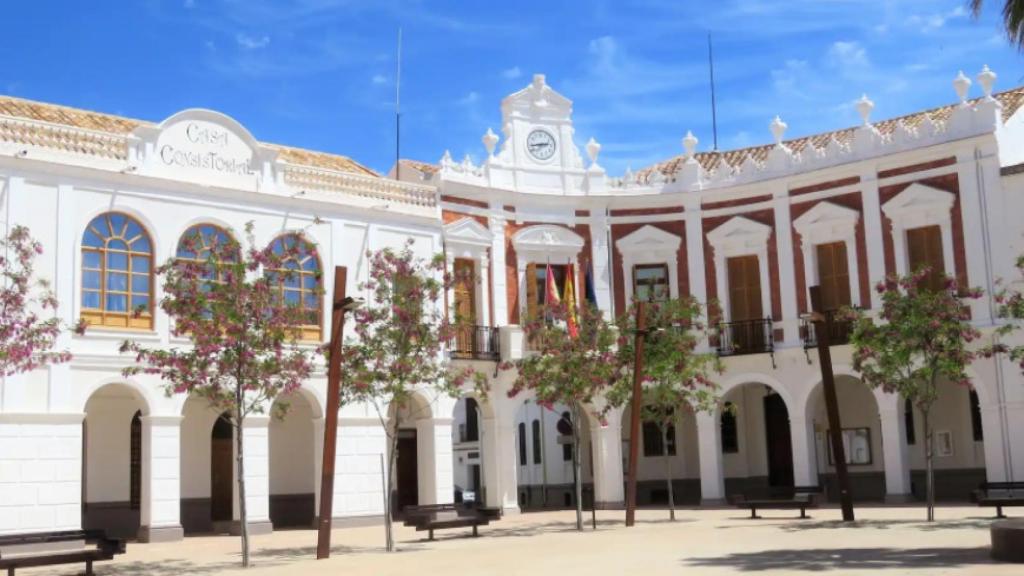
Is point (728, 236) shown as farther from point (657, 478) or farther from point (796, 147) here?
point (657, 478)

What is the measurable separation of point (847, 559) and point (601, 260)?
18.1 meters

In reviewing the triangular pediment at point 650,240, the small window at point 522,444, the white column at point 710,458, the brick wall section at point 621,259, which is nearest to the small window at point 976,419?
the white column at point 710,458

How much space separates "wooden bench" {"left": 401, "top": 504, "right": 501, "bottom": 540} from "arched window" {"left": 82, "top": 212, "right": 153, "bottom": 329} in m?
6.67

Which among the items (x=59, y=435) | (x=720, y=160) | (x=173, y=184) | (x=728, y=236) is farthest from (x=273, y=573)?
(x=720, y=160)

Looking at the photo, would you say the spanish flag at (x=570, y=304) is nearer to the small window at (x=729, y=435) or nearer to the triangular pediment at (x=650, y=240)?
the triangular pediment at (x=650, y=240)

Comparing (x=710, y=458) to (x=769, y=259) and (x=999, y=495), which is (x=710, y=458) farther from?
(x=999, y=495)

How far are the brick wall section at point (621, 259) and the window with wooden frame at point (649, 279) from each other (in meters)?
0.27

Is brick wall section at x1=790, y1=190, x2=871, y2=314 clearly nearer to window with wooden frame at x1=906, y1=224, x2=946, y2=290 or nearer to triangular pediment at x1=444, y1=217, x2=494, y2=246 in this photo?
window with wooden frame at x1=906, y1=224, x2=946, y2=290

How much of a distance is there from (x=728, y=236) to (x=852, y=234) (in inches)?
127

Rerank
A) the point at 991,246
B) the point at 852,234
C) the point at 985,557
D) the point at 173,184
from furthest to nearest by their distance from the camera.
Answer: the point at 852,234, the point at 991,246, the point at 173,184, the point at 985,557

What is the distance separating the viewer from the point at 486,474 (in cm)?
2962

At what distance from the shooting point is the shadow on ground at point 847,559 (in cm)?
1309

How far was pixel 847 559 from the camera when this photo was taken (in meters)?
14.1

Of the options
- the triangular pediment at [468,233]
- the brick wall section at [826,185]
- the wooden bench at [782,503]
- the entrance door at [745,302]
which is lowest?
the wooden bench at [782,503]
